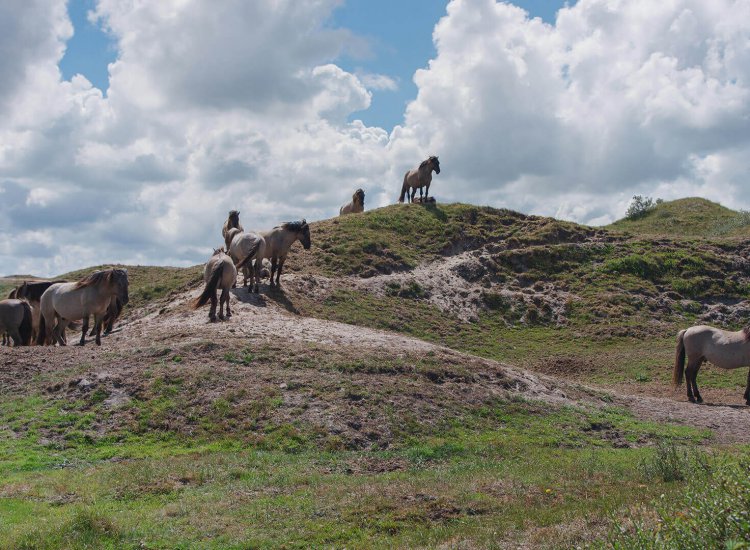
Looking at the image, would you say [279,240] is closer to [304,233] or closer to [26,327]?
[304,233]

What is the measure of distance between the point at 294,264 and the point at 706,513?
25879mm

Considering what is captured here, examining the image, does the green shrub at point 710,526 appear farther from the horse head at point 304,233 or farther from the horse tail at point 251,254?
the horse head at point 304,233

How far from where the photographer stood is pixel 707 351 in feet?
67.5

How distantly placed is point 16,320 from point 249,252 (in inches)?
302

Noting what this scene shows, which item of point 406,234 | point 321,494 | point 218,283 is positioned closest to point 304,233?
point 218,283

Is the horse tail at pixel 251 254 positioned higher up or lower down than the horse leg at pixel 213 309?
higher up

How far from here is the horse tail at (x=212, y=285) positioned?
1994 centimetres

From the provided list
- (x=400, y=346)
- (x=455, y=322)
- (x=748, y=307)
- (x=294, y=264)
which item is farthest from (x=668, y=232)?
(x=400, y=346)

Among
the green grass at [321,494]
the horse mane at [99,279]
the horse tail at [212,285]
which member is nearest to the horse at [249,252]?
the horse tail at [212,285]

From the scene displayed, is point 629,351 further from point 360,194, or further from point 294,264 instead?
point 360,194

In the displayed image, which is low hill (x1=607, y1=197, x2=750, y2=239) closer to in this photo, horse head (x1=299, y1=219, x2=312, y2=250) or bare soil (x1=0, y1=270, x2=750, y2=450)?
horse head (x1=299, y1=219, x2=312, y2=250)

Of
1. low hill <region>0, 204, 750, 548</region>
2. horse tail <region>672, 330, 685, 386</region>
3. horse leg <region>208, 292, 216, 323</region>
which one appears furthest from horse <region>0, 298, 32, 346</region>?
horse tail <region>672, 330, 685, 386</region>

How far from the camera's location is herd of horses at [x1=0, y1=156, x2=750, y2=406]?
739 inches

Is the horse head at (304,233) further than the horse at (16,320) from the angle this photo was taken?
Yes
